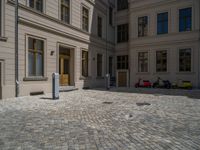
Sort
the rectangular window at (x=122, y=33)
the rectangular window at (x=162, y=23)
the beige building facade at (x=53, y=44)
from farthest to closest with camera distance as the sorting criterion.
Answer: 1. the rectangular window at (x=122, y=33)
2. the rectangular window at (x=162, y=23)
3. the beige building facade at (x=53, y=44)

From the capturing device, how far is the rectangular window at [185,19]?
20.2 metres

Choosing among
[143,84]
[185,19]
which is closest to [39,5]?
[143,84]

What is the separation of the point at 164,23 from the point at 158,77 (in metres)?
5.96

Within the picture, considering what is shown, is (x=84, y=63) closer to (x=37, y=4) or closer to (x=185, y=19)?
(x=37, y=4)

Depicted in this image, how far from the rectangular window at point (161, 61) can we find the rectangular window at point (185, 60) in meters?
1.54

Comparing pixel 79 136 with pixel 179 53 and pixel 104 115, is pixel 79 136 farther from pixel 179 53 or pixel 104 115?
pixel 179 53

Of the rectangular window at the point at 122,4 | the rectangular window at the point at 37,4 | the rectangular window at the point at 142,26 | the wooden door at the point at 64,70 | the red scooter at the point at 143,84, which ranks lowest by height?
the red scooter at the point at 143,84

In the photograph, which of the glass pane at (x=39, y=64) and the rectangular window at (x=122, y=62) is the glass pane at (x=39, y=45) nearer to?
the glass pane at (x=39, y=64)

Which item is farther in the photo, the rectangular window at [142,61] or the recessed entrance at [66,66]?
the rectangular window at [142,61]

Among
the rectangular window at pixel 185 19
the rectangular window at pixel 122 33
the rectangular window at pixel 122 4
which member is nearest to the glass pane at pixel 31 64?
the rectangular window at pixel 122 33

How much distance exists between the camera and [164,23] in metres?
21.6

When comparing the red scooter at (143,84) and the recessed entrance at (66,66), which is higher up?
the recessed entrance at (66,66)

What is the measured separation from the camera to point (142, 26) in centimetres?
2316

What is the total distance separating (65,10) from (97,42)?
19.5 ft
